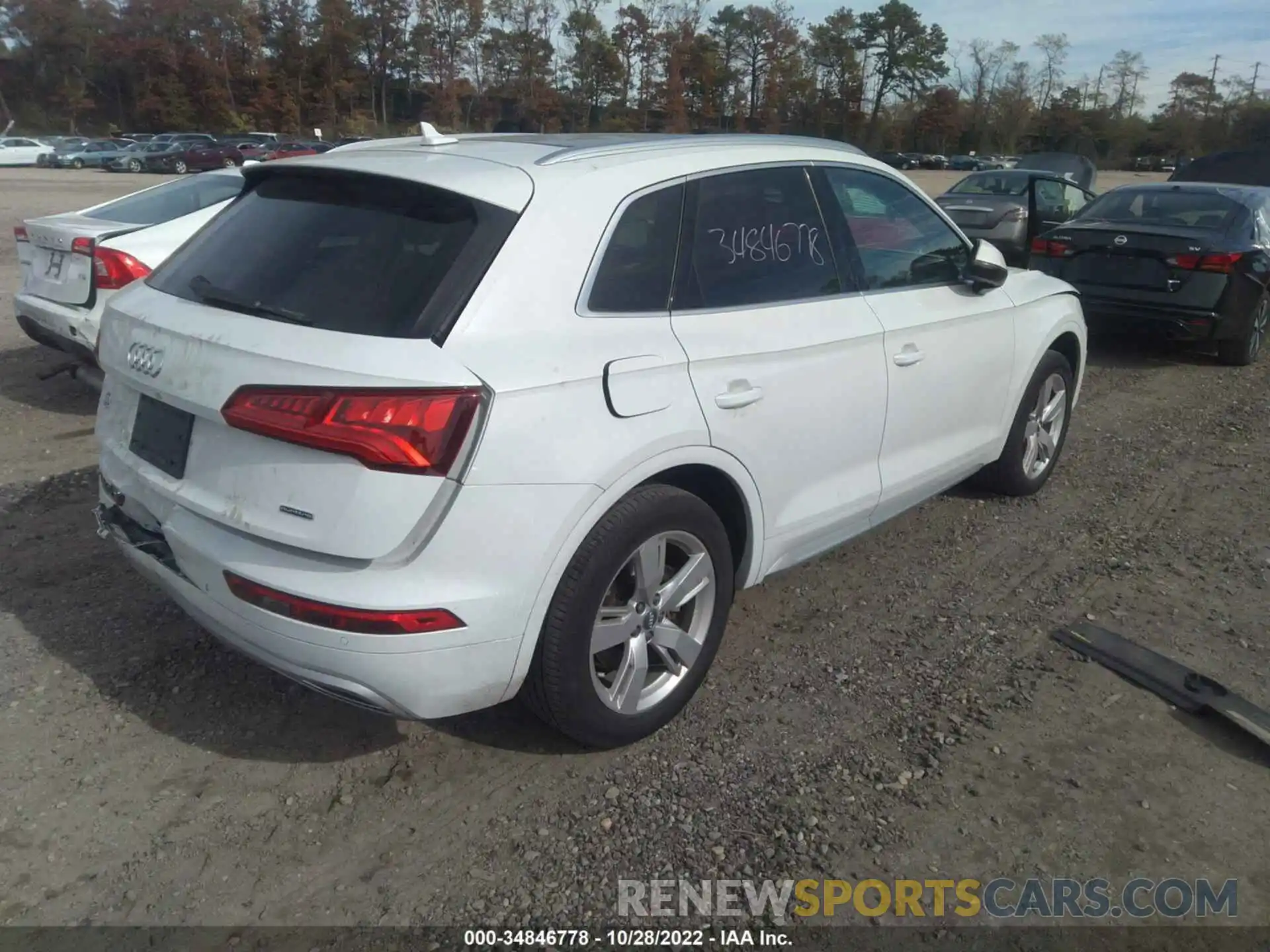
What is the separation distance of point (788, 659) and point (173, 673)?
Result: 2.21 meters

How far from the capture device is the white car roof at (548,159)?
113 inches

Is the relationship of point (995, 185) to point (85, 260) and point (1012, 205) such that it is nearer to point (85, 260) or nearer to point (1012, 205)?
point (1012, 205)

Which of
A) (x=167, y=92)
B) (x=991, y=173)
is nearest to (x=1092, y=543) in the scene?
(x=991, y=173)

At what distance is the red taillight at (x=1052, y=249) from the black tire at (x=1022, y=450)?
373 centimetres

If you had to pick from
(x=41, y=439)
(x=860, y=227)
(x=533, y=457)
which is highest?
(x=860, y=227)

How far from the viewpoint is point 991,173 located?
48.4 feet

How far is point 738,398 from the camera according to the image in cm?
315

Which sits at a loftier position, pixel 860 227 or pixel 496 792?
pixel 860 227

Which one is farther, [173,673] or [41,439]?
[41,439]

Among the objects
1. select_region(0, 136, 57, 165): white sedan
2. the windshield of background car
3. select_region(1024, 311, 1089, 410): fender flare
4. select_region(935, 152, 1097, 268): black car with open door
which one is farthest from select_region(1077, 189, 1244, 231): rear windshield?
select_region(0, 136, 57, 165): white sedan

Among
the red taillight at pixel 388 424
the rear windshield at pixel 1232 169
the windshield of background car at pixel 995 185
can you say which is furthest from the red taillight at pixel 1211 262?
the red taillight at pixel 388 424

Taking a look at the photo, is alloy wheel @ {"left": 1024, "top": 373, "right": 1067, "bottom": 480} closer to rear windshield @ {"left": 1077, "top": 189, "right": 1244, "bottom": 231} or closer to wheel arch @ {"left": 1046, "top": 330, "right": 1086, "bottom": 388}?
wheel arch @ {"left": 1046, "top": 330, "right": 1086, "bottom": 388}

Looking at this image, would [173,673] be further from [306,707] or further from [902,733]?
[902,733]

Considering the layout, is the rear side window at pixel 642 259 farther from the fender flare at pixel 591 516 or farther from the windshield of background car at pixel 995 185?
the windshield of background car at pixel 995 185
